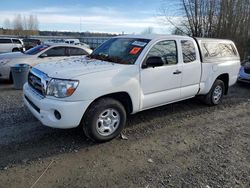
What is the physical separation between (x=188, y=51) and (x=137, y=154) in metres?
2.62

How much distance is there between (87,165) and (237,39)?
15116 mm

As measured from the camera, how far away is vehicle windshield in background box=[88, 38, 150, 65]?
4145 mm

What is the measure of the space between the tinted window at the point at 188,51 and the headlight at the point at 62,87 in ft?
8.33

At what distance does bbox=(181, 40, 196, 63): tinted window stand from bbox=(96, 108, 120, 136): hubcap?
1.99 m

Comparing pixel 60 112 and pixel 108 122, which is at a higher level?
pixel 60 112

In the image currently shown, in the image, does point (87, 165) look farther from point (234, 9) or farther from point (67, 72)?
point (234, 9)

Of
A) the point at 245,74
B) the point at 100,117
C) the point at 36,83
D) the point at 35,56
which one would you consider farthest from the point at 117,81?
the point at 245,74

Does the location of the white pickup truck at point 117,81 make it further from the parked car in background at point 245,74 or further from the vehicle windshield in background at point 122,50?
the parked car in background at point 245,74

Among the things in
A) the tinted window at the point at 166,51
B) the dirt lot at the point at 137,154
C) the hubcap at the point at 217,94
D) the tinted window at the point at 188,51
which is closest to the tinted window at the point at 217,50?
the tinted window at the point at 188,51

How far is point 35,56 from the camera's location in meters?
7.91

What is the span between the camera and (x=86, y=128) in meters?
3.60

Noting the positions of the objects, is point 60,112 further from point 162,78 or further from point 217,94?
point 217,94

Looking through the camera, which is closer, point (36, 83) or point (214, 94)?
point (36, 83)

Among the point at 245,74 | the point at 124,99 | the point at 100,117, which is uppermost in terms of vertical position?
the point at 124,99
